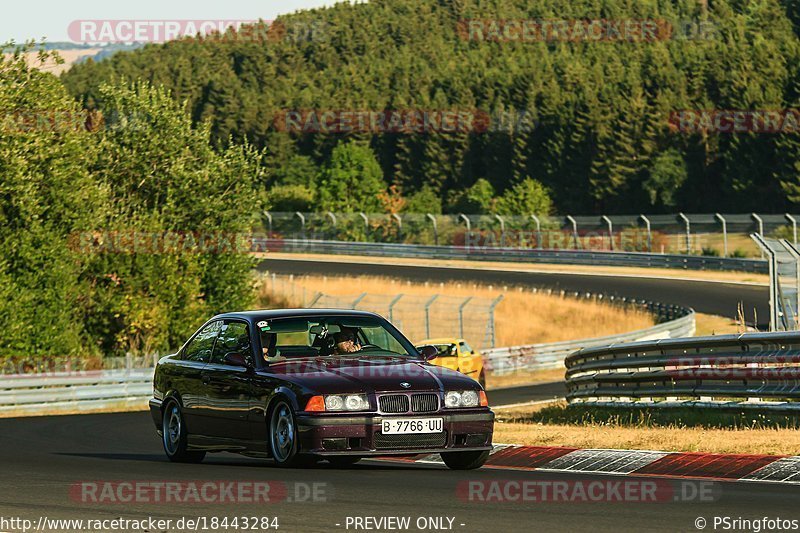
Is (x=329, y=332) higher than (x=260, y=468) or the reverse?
higher

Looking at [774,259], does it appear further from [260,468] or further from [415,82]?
[415,82]

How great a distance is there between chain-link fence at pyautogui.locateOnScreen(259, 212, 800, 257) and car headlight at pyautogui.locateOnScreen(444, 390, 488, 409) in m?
50.7

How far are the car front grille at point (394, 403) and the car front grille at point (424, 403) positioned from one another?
7 centimetres

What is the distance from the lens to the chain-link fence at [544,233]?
224 ft

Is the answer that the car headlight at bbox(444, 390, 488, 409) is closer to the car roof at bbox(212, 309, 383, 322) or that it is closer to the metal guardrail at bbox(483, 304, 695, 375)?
the car roof at bbox(212, 309, 383, 322)

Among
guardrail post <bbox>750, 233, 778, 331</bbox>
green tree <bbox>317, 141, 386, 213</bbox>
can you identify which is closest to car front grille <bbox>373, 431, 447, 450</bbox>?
guardrail post <bbox>750, 233, 778, 331</bbox>

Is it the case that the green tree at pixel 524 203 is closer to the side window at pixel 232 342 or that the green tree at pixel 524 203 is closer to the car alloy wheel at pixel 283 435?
the side window at pixel 232 342

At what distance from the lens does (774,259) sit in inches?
861

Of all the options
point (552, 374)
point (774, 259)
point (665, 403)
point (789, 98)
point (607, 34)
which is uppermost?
point (607, 34)

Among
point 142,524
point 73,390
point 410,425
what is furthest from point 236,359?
point 73,390

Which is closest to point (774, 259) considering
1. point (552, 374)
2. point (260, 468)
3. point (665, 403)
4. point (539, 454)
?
point (665, 403)

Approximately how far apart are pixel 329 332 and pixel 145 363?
72.5 ft

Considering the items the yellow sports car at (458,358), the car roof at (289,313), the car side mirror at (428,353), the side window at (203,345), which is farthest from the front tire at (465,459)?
the yellow sports car at (458,358)

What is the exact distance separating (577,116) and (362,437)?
10933 cm
